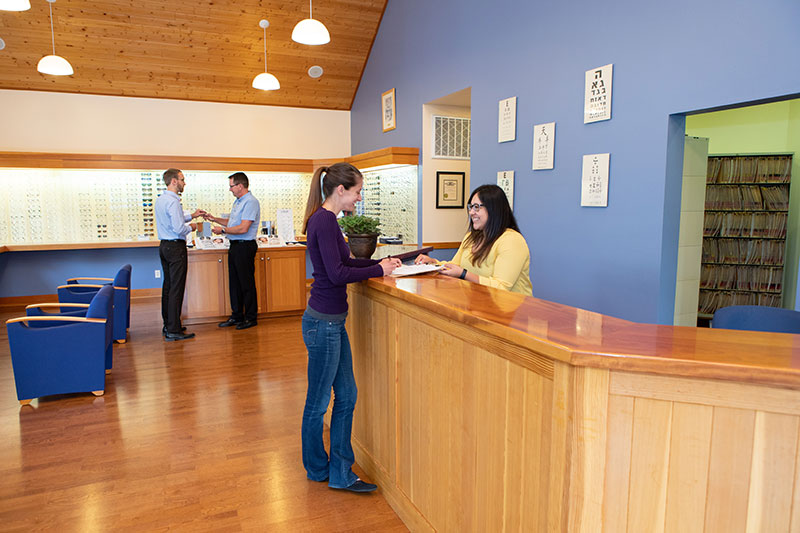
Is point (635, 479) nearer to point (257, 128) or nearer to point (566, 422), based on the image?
point (566, 422)

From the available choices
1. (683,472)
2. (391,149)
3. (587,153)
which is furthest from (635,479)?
(391,149)

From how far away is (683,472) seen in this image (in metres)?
1.45

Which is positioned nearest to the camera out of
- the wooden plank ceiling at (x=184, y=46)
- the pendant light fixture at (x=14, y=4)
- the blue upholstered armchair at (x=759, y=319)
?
the blue upholstered armchair at (x=759, y=319)

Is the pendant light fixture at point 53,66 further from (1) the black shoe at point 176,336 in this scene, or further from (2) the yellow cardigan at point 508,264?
(2) the yellow cardigan at point 508,264

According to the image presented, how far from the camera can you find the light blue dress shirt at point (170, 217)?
595 cm

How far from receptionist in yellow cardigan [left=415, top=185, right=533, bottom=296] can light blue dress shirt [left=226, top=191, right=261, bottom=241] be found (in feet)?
12.4

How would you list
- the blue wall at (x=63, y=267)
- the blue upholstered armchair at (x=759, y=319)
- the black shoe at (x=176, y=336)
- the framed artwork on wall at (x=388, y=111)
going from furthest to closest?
1. the framed artwork on wall at (x=388, y=111)
2. the blue wall at (x=63, y=267)
3. the black shoe at (x=176, y=336)
4. the blue upholstered armchair at (x=759, y=319)

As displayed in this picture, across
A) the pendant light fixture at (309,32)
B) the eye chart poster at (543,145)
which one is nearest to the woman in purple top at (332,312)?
the eye chart poster at (543,145)

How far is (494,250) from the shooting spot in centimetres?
322

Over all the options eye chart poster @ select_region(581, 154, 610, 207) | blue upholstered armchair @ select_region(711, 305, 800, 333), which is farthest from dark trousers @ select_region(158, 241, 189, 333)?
blue upholstered armchair @ select_region(711, 305, 800, 333)

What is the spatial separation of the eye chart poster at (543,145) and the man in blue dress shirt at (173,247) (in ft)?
12.9

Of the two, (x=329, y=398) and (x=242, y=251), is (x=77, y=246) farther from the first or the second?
(x=329, y=398)

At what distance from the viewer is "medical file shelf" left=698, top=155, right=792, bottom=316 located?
5996 millimetres

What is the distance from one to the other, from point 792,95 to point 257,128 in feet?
26.6
